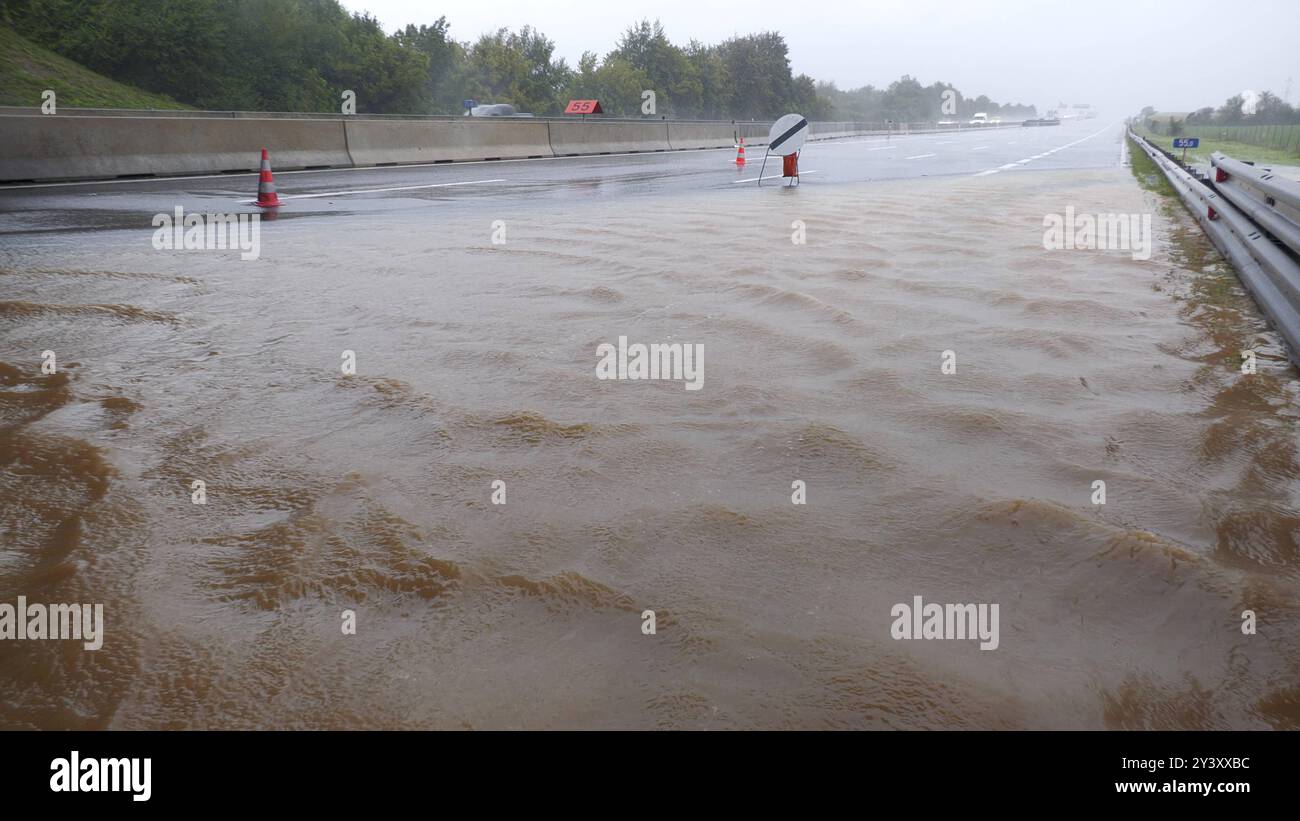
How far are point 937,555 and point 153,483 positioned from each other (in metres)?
2.66

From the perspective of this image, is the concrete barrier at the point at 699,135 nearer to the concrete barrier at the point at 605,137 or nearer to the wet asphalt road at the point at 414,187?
the concrete barrier at the point at 605,137

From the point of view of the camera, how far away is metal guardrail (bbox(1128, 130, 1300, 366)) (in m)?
5.52

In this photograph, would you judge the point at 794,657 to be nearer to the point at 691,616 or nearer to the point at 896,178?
the point at 691,616

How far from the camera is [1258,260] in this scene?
272 inches

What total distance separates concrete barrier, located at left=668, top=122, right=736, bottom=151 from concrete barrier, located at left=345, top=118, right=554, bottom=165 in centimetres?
843

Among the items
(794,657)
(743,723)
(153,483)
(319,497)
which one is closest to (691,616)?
(794,657)

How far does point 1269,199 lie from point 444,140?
17.8 meters

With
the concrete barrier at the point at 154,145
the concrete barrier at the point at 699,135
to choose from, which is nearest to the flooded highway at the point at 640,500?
the concrete barrier at the point at 154,145

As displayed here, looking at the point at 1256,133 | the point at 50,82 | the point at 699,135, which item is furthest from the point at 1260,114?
the point at 50,82

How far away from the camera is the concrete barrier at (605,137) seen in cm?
2667

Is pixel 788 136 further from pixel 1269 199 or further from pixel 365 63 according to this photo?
pixel 365 63


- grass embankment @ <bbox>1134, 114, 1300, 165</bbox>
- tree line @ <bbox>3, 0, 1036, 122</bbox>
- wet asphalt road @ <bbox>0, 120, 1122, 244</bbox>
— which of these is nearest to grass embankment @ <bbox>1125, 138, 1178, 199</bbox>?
grass embankment @ <bbox>1134, 114, 1300, 165</bbox>

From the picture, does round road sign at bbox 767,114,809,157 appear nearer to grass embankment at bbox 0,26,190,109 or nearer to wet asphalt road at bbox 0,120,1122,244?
wet asphalt road at bbox 0,120,1122,244

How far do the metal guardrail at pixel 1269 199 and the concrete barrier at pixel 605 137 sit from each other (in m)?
19.1
